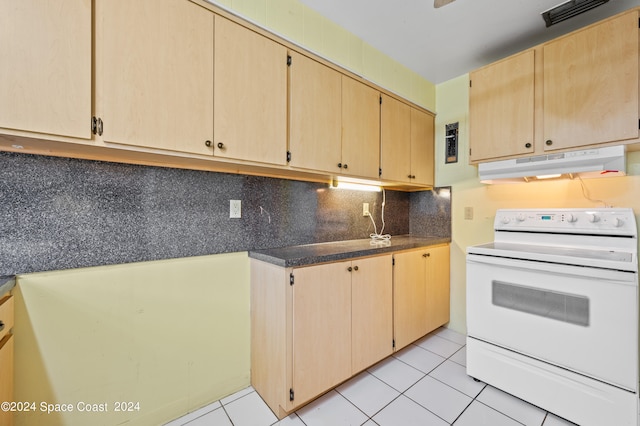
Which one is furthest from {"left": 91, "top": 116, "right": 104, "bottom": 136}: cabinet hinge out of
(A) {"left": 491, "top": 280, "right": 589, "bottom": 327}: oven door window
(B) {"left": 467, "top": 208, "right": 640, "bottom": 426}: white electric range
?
(A) {"left": 491, "top": 280, "right": 589, "bottom": 327}: oven door window

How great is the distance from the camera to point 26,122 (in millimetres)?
935

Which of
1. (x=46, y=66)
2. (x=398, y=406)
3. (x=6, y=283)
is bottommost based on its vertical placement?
(x=398, y=406)

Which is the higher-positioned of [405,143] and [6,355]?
[405,143]

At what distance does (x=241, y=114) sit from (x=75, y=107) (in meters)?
0.68

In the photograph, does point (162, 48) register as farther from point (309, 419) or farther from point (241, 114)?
point (309, 419)

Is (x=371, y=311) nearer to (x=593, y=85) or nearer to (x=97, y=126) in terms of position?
(x=97, y=126)

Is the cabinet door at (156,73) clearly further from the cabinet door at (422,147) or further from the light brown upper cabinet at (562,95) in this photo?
the light brown upper cabinet at (562,95)

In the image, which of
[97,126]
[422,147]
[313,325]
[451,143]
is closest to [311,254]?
[313,325]

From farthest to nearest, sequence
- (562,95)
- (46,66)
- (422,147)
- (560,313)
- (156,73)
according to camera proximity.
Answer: (422,147) → (562,95) → (560,313) → (156,73) → (46,66)

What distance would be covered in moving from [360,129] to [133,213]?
1589mm

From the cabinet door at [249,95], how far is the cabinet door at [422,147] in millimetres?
1411

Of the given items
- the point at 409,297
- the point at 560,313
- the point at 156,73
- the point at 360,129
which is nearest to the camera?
the point at 156,73

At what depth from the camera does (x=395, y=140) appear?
229 centimetres

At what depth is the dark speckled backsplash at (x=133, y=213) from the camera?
3.81ft
